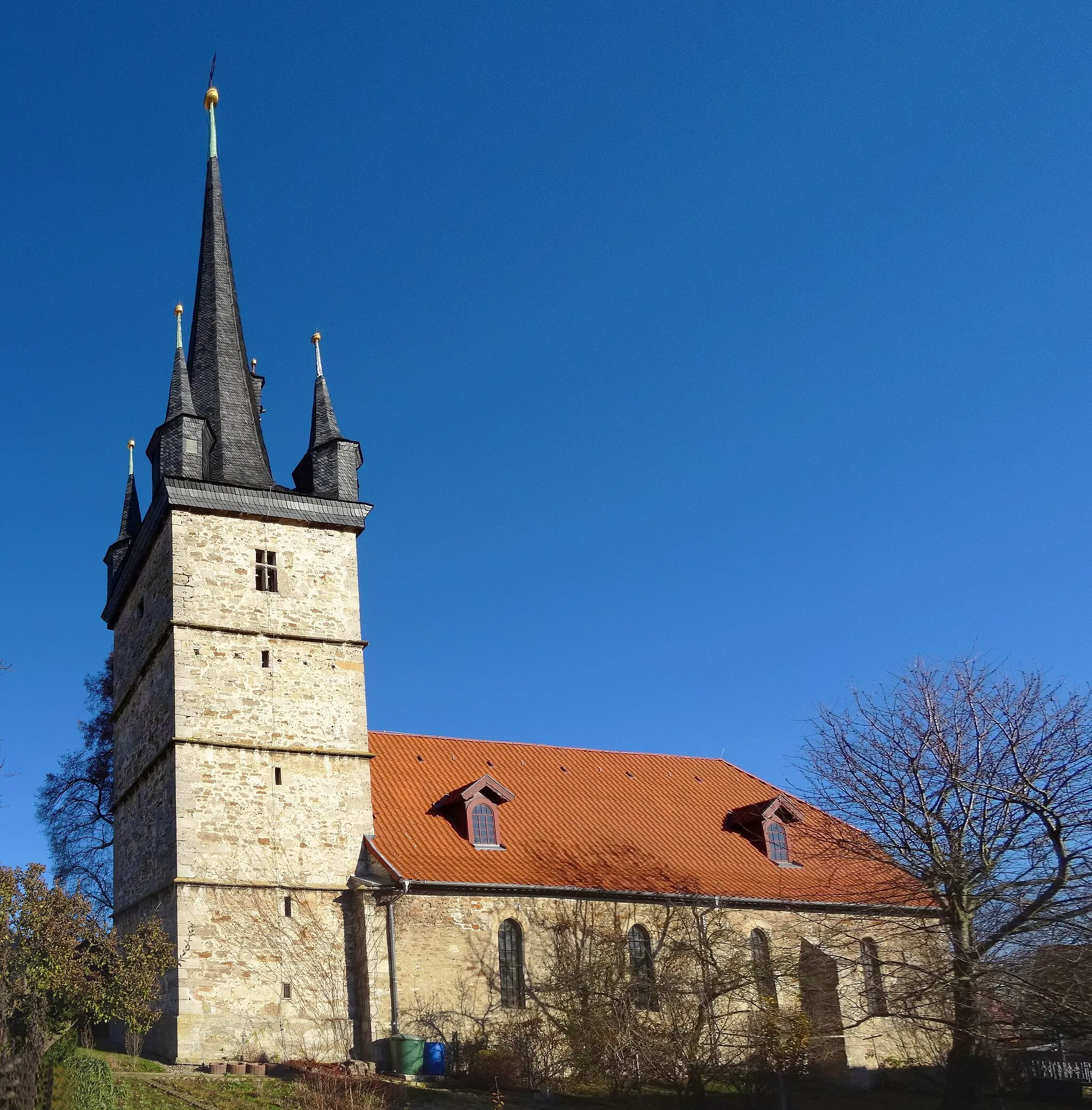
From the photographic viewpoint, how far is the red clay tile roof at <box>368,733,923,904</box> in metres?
26.3

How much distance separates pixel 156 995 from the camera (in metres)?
21.4

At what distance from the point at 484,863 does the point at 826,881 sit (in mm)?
8380

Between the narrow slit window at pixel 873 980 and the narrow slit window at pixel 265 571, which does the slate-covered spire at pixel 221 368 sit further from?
the narrow slit window at pixel 873 980

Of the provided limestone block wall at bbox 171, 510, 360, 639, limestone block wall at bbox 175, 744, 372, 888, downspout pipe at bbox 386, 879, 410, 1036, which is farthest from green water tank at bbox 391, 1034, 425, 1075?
limestone block wall at bbox 171, 510, 360, 639

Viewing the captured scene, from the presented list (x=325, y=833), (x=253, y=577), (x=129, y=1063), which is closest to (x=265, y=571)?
(x=253, y=577)

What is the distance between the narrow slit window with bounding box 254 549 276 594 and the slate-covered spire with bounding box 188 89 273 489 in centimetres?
145

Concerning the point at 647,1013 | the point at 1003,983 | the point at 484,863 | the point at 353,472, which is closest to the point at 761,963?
the point at 647,1013

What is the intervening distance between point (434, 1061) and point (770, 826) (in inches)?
427

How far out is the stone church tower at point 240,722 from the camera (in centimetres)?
2366

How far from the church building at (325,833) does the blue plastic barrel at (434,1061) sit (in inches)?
18.5

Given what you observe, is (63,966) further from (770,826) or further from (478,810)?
(770,826)

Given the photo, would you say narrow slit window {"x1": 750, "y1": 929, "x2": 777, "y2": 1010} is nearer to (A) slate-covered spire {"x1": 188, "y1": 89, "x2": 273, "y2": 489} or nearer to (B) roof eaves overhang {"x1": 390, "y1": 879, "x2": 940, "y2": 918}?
(B) roof eaves overhang {"x1": 390, "y1": 879, "x2": 940, "y2": 918}

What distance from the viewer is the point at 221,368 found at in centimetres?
3005

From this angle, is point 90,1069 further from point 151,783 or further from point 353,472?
point 353,472
